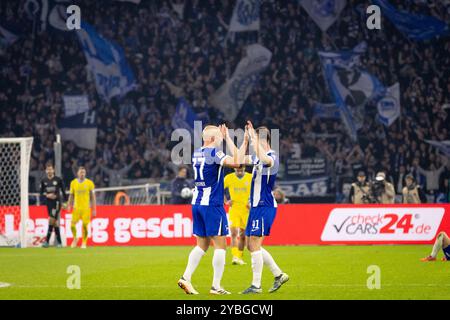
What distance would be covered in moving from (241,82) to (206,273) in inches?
755

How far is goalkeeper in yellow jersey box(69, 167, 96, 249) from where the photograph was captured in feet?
81.4

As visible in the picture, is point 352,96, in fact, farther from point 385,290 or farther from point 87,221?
point 385,290

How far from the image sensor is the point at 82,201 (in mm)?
24812

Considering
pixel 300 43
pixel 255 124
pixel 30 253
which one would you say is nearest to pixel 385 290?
pixel 30 253

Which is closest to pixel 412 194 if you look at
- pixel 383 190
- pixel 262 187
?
pixel 383 190

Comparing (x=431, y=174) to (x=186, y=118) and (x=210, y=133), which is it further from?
(x=210, y=133)

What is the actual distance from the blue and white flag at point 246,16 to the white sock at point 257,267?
23178 mm

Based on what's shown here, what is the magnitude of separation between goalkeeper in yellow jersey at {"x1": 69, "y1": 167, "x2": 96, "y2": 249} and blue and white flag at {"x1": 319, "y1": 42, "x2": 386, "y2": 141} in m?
11.7

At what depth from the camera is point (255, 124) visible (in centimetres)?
3312

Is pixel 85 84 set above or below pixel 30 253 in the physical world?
above

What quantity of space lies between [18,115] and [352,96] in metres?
12.9

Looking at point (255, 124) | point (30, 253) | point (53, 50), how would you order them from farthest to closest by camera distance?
point (53, 50)
point (255, 124)
point (30, 253)

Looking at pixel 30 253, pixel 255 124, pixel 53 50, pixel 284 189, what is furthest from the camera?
pixel 53 50

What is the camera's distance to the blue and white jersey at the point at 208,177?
12.0 m
